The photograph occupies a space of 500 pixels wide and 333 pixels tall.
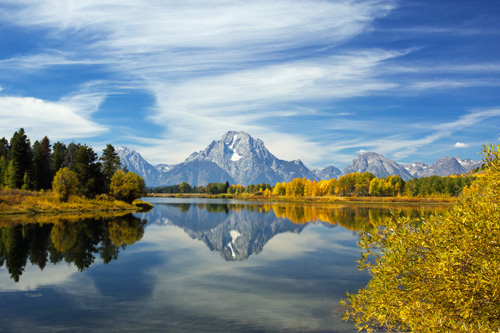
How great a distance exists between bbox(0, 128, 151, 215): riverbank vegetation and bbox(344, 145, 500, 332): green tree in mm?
77263

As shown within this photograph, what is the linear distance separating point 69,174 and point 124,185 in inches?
950

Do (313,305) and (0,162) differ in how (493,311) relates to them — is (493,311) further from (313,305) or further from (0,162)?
(0,162)

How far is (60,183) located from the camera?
266ft

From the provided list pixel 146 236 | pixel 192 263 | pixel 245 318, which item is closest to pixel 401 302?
pixel 245 318

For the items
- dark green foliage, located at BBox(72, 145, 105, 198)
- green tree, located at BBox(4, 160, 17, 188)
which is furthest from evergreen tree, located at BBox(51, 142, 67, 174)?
dark green foliage, located at BBox(72, 145, 105, 198)

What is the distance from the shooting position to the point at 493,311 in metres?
10.0

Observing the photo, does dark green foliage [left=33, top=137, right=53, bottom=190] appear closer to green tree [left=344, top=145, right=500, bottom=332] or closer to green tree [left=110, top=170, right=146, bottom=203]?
green tree [left=110, top=170, right=146, bottom=203]

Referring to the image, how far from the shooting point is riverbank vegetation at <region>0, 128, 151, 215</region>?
77562 mm

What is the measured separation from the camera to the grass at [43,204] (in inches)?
2810

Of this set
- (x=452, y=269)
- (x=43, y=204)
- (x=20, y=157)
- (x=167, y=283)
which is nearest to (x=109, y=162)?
(x=20, y=157)

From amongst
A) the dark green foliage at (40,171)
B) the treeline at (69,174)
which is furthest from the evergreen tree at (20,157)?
the dark green foliage at (40,171)

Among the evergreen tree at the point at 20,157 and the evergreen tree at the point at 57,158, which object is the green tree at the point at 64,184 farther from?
the evergreen tree at the point at 57,158

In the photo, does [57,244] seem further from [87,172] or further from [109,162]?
[109,162]

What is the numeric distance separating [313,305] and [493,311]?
11.2m
